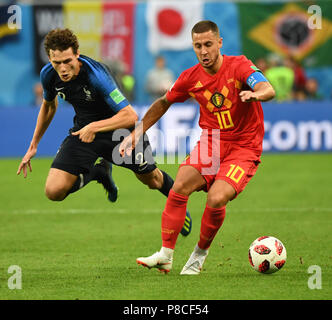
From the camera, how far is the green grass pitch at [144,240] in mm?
6176

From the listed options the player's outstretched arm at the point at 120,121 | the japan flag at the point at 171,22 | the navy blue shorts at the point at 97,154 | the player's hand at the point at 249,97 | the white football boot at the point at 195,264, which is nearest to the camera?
the player's hand at the point at 249,97

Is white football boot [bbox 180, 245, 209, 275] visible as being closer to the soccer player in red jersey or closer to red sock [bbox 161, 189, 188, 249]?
the soccer player in red jersey

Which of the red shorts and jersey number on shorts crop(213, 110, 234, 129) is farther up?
jersey number on shorts crop(213, 110, 234, 129)

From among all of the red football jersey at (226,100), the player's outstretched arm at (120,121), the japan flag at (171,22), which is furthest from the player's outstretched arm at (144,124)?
the japan flag at (171,22)

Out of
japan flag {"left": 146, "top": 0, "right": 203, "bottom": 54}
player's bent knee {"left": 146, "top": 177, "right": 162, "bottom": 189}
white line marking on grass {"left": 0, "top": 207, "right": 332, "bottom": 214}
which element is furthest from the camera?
japan flag {"left": 146, "top": 0, "right": 203, "bottom": 54}

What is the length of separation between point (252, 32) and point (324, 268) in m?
15.2

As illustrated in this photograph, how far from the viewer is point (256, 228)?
30.7ft

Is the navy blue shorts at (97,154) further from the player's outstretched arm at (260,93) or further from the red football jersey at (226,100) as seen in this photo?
the player's outstretched arm at (260,93)

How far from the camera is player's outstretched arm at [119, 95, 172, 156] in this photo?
7.03 meters

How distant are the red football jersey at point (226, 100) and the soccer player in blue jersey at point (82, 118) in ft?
2.11

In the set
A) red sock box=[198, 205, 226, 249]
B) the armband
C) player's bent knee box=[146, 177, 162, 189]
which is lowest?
red sock box=[198, 205, 226, 249]

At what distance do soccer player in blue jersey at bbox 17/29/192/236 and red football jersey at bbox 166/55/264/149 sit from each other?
642 millimetres

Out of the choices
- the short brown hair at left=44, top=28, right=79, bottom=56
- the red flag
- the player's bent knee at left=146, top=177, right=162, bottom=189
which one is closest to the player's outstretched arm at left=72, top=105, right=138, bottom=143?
the short brown hair at left=44, top=28, right=79, bottom=56
